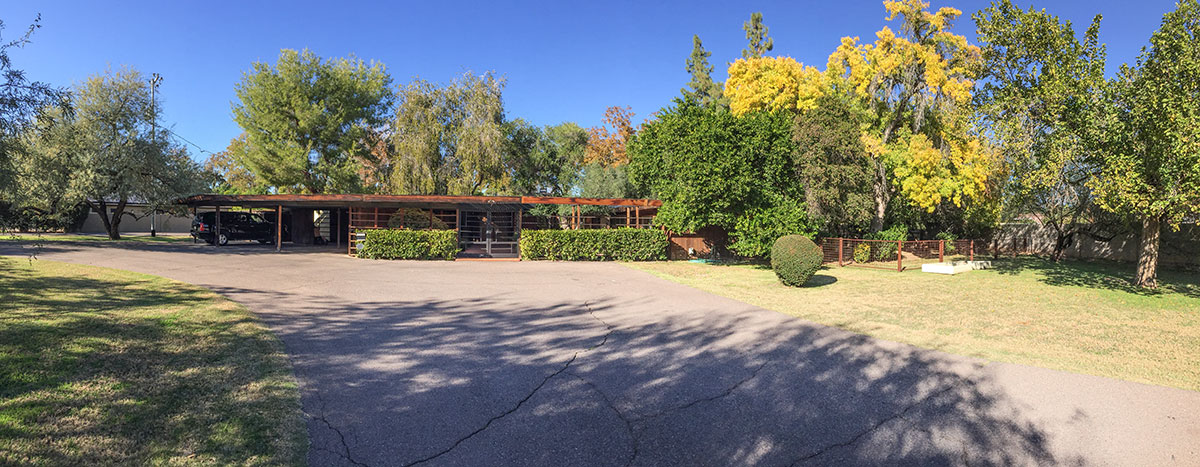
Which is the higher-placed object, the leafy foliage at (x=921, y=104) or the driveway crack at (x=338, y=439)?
the leafy foliage at (x=921, y=104)

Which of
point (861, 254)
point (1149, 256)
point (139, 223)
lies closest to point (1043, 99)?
point (1149, 256)

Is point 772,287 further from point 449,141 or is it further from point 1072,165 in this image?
point 449,141

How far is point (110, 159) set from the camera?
19.1m

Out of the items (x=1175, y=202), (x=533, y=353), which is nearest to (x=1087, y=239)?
(x=1175, y=202)

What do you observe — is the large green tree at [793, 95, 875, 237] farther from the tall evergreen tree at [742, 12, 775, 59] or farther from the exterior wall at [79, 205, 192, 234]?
the exterior wall at [79, 205, 192, 234]

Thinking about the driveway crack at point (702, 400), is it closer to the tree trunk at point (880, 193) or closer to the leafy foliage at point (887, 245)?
the leafy foliage at point (887, 245)

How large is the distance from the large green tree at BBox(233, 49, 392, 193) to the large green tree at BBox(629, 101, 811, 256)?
2273 cm

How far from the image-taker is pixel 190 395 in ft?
12.3

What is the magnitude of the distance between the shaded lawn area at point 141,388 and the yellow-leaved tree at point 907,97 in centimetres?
1990

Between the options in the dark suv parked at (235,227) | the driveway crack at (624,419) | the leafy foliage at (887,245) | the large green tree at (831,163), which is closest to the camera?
the driveway crack at (624,419)

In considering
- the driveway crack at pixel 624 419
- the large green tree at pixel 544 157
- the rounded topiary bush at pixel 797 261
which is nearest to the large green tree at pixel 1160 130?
the rounded topiary bush at pixel 797 261

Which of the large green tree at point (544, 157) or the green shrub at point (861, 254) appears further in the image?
the large green tree at point (544, 157)

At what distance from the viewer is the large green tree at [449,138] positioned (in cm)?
2630

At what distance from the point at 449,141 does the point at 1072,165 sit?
86.7 feet
